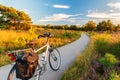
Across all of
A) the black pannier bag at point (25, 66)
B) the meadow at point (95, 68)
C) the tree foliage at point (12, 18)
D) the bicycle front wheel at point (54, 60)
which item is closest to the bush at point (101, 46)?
the meadow at point (95, 68)

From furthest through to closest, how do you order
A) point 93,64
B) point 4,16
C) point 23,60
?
point 4,16 < point 93,64 < point 23,60

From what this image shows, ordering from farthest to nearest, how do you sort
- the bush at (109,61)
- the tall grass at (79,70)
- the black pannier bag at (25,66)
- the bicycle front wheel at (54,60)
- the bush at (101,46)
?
the bush at (101,46) < the bicycle front wheel at (54,60) < the bush at (109,61) < the tall grass at (79,70) < the black pannier bag at (25,66)

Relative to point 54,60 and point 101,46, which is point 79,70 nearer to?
point 54,60

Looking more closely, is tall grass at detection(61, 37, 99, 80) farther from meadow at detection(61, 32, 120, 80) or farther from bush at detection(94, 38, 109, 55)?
bush at detection(94, 38, 109, 55)

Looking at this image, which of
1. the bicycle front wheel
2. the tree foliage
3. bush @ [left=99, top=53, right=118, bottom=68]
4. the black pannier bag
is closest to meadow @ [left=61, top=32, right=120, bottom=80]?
bush @ [left=99, top=53, right=118, bottom=68]

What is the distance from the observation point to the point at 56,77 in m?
9.05

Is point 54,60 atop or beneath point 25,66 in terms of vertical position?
beneath

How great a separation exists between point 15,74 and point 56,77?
198cm

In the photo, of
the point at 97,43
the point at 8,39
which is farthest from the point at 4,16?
the point at 97,43

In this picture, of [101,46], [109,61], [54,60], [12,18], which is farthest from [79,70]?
[12,18]

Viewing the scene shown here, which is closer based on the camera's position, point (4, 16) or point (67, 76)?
point (67, 76)

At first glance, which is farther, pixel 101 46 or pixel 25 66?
pixel 101 46

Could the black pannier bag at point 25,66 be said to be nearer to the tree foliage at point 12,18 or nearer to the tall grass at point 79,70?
the tall grass at point 79,70

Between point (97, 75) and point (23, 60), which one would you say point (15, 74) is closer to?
point (23, 60)
